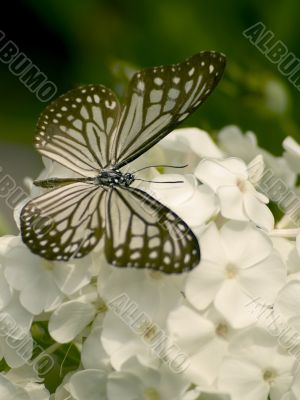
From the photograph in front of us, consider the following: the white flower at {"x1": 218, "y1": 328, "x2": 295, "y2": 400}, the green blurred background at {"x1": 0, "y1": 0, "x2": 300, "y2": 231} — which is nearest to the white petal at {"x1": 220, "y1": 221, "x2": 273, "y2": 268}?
the white flower at {"x1": 218, "y1": 328, "x2": 295, "y2": 400}

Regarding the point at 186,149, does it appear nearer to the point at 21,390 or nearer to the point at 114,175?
the point at 114,175

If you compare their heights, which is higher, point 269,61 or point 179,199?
point 269,61

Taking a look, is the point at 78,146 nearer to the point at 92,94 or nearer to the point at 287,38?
the point at 92,94

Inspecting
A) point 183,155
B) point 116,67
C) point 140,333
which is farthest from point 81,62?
point 140,333

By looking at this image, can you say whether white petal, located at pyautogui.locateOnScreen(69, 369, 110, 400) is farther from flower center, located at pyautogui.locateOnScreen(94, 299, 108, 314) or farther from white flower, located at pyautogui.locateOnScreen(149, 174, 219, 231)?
white flower, located at pyautogui.locateOnScreen(149, 174, 219, 231)

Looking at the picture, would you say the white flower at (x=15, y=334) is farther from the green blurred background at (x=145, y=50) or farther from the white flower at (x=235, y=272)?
the green blurred background at (x=145, y=50)
